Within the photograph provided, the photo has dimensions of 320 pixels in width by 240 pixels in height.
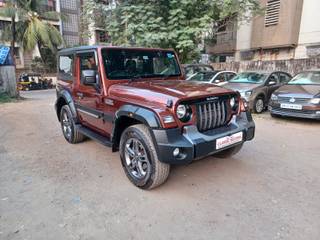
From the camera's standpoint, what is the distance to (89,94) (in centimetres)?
408

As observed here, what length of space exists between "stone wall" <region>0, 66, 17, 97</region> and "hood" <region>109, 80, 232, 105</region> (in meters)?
10.4

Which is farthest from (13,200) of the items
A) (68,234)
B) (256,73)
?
(256,73)

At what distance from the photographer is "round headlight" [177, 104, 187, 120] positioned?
110 inches

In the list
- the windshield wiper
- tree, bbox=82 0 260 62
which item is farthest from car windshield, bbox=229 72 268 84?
the windshield wiper

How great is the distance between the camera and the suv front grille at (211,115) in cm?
298

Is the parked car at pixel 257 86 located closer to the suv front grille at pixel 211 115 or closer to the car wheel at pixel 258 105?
the car wheel at pixel 258 105

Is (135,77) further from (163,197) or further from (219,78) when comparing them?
Answer: (219,78)

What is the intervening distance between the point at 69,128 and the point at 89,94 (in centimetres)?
129

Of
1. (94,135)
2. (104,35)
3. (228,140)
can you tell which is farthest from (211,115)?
(104,35)

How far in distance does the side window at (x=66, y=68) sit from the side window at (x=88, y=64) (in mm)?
500

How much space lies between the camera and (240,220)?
2.56 m

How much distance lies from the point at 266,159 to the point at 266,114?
4.36 metres

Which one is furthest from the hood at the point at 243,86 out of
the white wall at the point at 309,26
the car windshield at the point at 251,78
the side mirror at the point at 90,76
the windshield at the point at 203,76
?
the white wall at the point at 309,26

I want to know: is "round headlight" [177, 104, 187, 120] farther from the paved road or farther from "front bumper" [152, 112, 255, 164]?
the paved road
